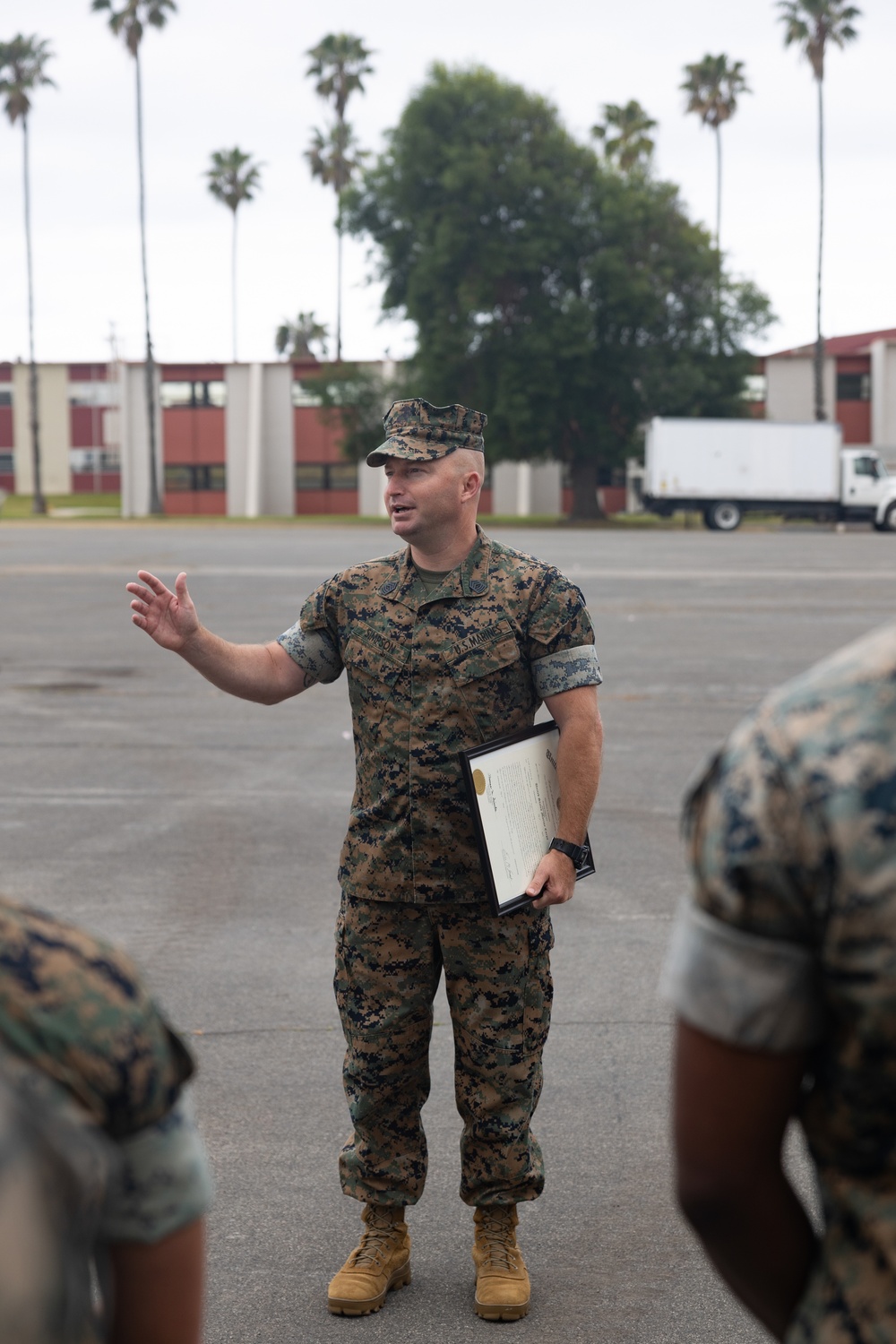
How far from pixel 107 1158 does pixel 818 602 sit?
20939mm

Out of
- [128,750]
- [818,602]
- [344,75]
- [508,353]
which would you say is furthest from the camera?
[344,75]

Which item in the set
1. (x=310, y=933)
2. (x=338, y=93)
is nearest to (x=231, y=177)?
(x=338, y=93)

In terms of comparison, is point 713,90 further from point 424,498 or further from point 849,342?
point 424,498

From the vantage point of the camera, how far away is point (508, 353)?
52844mm

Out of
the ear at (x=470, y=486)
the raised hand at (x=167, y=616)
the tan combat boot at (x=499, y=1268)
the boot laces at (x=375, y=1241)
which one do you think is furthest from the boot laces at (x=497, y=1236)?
the ear at (x=470, y=486)

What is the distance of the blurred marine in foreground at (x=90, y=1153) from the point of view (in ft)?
3.91

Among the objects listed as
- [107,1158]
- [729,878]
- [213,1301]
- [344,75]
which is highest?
[344,75]

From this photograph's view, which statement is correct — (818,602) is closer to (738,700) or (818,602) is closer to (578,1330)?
(738,700)

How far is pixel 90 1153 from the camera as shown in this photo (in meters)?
1.26

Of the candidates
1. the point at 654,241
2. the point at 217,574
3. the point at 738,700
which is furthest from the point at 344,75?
the point at 738,700

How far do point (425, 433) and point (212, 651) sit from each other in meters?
0.74

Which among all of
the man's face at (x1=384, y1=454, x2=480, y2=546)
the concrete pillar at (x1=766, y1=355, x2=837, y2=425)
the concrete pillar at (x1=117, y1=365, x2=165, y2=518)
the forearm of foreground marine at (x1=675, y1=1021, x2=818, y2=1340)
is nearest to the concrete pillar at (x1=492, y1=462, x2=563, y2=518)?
the concrete pillar at (x1=766, y1=355, x2=837, y2=425)

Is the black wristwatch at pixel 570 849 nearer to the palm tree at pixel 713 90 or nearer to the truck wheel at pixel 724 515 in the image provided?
the truck wheel at pixel 724 515

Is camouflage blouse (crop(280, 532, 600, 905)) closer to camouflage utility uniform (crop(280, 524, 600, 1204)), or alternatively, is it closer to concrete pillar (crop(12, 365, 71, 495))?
camouflage utility uniform (crop(280, 524, 600, 1204))
